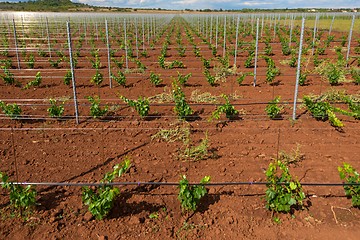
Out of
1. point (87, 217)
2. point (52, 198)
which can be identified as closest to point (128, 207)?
point (87, 217)

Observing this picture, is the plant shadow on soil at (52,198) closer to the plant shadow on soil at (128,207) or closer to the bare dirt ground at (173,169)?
the bare dirt ground at (173,169)

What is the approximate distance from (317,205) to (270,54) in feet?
40.7

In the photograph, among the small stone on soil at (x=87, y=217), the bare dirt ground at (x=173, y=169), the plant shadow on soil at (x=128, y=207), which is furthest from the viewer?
the plant shadow on soil at (x=128, y=207)

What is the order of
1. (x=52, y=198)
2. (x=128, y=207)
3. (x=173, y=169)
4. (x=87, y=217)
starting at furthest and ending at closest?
(x=173, y=169)
(x=52, y=198)
(x=128, y=207)
(x=87, y=217)

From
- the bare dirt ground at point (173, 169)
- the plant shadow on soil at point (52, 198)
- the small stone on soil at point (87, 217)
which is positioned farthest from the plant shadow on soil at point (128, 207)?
the plant shadow on soil at point (52, 198)

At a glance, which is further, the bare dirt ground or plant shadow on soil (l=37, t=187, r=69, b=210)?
plant shadow on soil (l=37, t=187, r=69, b=210)

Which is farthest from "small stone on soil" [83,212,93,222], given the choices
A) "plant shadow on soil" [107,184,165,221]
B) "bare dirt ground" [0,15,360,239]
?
"plant shadow on soil" [107,184,165,221]

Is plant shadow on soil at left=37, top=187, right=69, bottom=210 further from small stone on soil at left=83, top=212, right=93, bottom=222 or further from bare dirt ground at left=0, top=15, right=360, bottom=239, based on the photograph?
small stone on soil at left=83, top=212, right=93, bottom=222

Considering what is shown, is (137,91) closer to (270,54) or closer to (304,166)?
(304,166)

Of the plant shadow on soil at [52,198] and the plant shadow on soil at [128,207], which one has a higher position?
the plant shadow on soil at [52,198]

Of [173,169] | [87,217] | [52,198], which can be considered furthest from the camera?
[173,169]

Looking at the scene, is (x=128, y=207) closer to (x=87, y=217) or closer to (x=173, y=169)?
(x=87, y=217)

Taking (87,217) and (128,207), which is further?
(128,207)

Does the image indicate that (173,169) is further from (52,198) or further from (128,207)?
(52,198)
